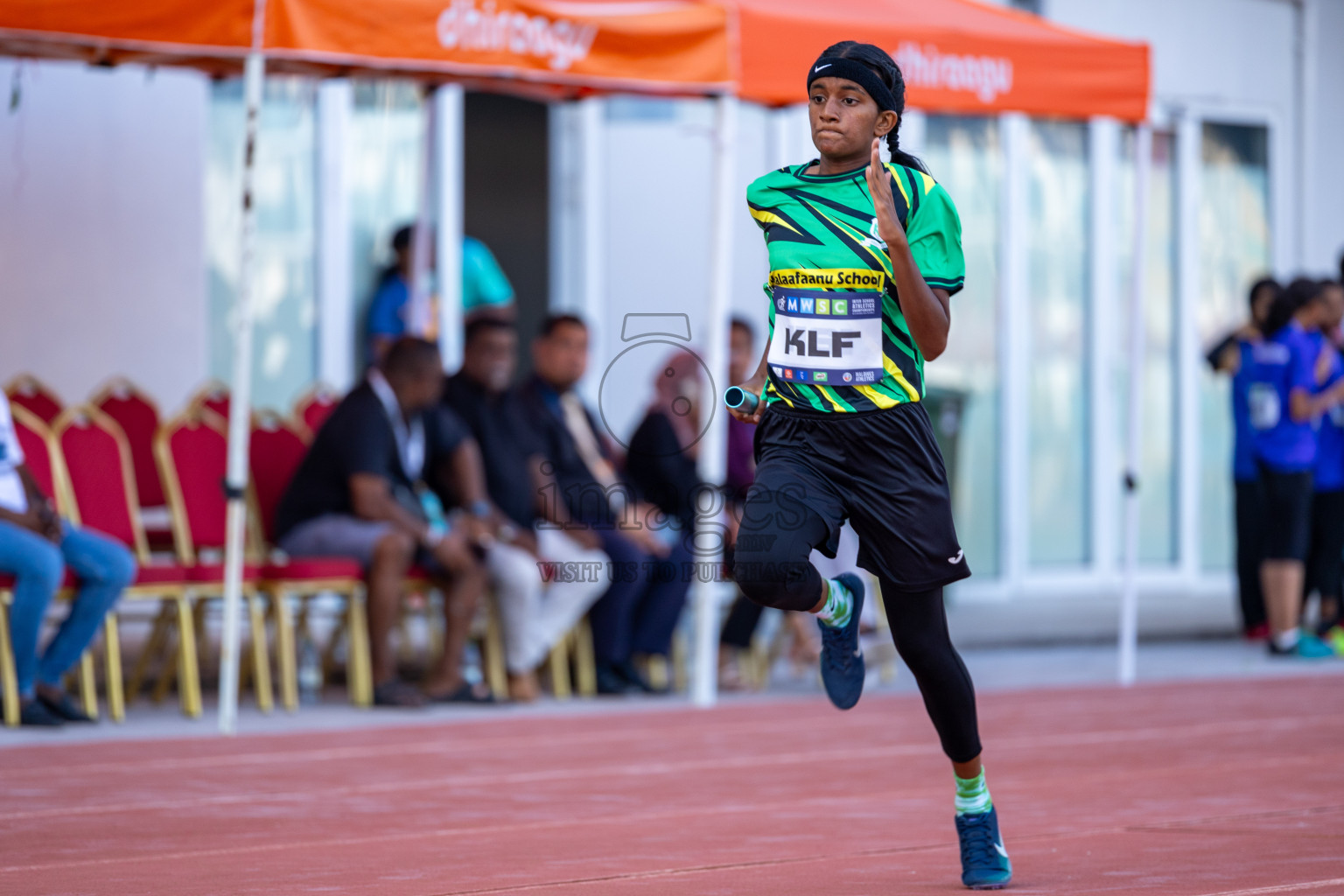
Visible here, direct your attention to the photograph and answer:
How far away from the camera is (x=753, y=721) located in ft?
24.9

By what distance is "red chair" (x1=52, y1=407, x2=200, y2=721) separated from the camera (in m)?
7.39

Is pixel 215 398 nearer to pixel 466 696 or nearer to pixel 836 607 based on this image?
pixel 466 696

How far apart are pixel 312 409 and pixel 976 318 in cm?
476

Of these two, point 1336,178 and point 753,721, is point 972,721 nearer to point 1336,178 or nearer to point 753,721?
point 753,721

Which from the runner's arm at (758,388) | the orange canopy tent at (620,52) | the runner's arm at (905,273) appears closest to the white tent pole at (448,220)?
the orange canopy tent at (620,52)

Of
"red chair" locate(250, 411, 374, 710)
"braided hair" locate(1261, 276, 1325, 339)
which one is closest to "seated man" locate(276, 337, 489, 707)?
"red chair" locate(250, 411, 374, 710)

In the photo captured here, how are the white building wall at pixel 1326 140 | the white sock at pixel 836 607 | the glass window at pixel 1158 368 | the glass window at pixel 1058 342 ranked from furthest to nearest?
the white building wall at pixel 1326 140
the glass window at pixel 1158 368
the glass window at pixel 1058 342
the white sock at pixel 836 607

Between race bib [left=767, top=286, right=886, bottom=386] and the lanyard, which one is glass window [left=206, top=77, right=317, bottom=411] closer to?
the lanyard

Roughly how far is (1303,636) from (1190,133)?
3484 millimetres

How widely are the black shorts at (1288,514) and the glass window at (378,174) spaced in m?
5.10

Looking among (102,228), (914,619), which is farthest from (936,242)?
(102,228)

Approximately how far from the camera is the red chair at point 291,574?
7711 millimetres

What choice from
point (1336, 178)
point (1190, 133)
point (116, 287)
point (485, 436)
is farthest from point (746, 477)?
point (1336, 178)

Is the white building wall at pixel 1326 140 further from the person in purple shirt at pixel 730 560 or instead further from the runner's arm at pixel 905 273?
the runner's arm at pixel 905 273
